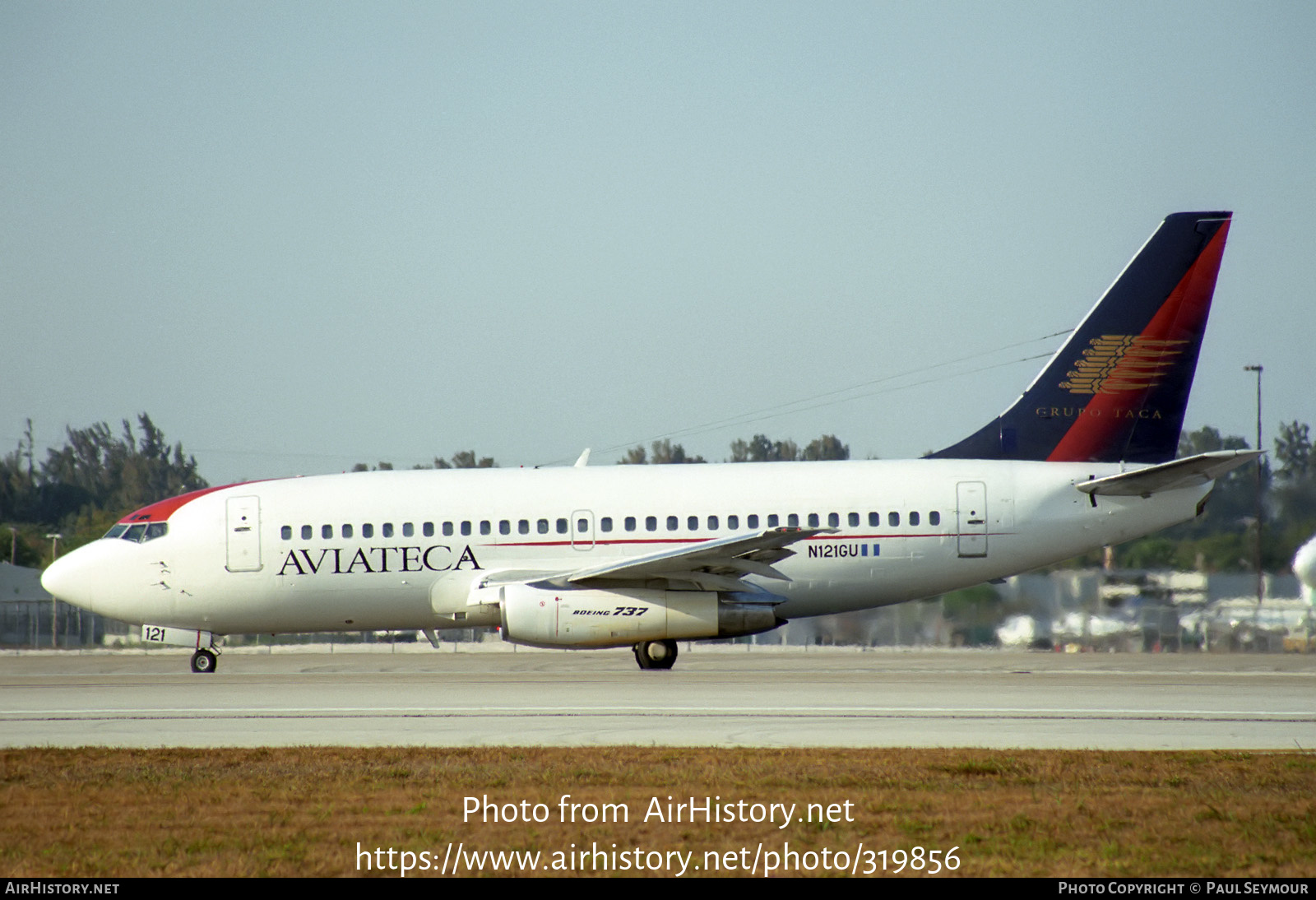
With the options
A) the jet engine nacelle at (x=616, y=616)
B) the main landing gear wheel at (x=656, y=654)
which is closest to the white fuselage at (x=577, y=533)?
the jet engine nacelle at (x=616, y=616)

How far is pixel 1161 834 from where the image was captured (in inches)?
300

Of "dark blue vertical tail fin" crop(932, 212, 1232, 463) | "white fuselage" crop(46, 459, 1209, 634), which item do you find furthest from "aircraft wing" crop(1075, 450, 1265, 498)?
"dark blue vertical tail fin" crop(932, 212, 1232, 463)

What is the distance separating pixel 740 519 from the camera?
2122 centimetres

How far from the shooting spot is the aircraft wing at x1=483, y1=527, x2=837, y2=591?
19.1 m

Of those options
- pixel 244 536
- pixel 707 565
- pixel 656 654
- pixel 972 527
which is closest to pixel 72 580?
pixel 244 536

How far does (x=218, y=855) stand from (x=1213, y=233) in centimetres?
1990

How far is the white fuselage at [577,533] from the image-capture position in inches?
835

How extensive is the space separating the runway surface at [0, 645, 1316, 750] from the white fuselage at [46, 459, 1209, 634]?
131 centimetres

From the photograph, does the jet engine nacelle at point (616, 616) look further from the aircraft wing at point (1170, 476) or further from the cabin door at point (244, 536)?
the aircraft wing at point (1170, 476)

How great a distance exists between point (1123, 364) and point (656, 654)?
928cm

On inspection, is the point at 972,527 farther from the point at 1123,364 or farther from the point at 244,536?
the point at 244,536

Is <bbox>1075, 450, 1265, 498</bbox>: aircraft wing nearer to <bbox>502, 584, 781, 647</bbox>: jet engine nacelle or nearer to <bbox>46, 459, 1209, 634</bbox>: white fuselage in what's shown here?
<bbox>46, 459, 1209, 634</bbox>: white fuselage

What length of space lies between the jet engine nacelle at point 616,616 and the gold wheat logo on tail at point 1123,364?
699 centimetres

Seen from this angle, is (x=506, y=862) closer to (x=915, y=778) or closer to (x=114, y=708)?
(x=915, y=778)
